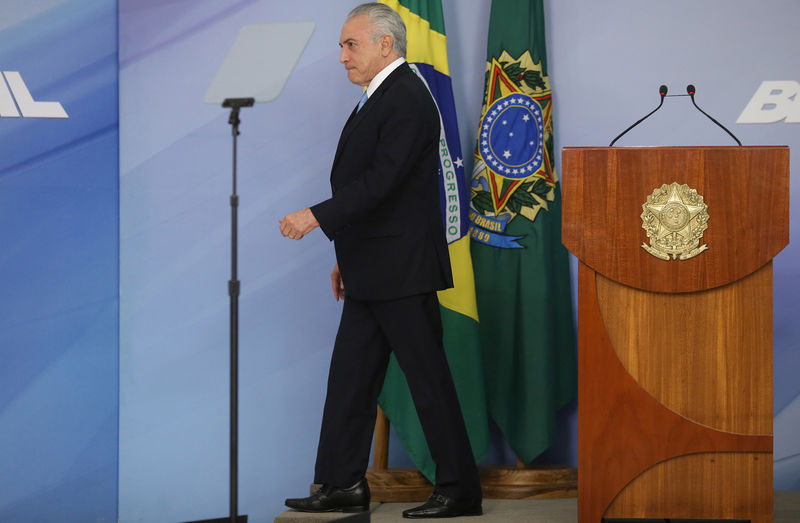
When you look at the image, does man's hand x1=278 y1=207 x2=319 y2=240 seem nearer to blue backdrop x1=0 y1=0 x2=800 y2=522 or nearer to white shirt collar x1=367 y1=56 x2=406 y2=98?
white shirt collar x1=367 y1=56 x2=406 y2=98

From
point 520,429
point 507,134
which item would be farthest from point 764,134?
point 520,429

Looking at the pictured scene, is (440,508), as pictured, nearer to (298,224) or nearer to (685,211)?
(298,224)

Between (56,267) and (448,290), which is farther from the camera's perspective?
(56,267)

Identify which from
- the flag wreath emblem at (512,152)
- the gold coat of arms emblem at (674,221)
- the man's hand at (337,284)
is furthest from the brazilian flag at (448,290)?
the gold coat of arms emblem at (674,221)

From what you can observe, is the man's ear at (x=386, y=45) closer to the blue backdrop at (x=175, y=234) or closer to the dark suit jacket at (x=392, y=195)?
the dark suit jacket at (x=392, y=195)

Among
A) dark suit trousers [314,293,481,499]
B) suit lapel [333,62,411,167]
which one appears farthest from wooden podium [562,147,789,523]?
suit lapel [333,62,411,167]

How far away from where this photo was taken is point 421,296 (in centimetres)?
237

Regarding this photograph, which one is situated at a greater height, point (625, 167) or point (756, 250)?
point (625, 167)

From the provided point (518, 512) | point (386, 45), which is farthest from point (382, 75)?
point (518, 512)

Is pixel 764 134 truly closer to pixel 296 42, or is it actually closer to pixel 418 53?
pixel 418 53

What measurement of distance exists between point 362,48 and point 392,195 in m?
0.44

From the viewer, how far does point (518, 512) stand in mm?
2570

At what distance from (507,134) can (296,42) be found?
1.22 meters

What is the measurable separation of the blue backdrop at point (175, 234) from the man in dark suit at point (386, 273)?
97cm
